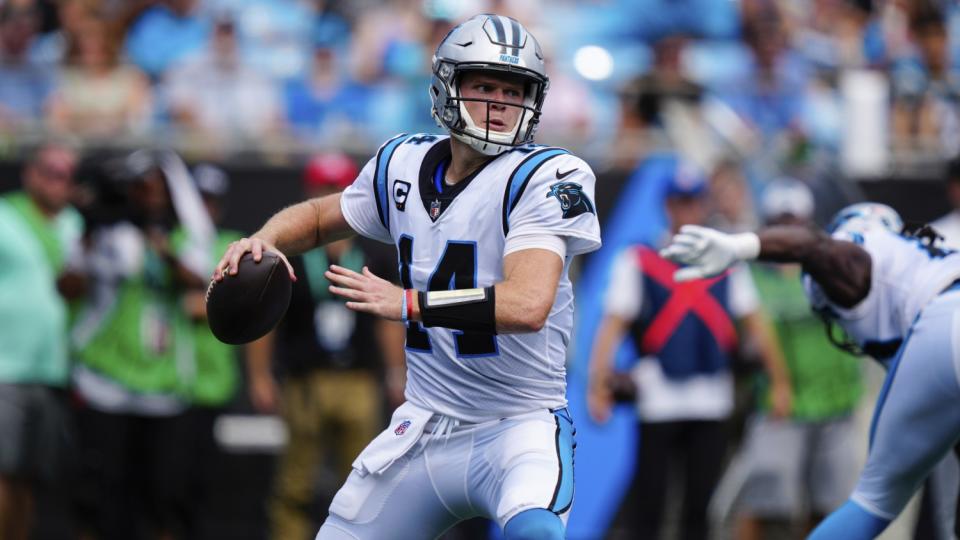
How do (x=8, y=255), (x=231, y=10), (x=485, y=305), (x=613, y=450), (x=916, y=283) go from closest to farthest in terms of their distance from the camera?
(x=485, y=305)
(x=916, y=283)
(x=8, y=255)
(x=613, y=450)
(x=231, y=10)

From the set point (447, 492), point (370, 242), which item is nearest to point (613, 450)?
point (370, 242)

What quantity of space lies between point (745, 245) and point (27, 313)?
4.05 metres

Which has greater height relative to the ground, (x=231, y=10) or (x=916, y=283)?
(x=231, y=10)

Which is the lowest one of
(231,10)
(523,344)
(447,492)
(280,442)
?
(280,442)

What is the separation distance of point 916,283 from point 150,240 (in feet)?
14.5

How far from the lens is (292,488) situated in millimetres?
8055

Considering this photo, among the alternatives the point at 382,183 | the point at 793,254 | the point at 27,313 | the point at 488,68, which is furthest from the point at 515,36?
the point at 27,313

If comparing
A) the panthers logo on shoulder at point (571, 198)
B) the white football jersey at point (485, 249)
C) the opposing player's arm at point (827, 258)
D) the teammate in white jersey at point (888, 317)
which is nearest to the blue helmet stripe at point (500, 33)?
the white football jersey at point (485, 249)

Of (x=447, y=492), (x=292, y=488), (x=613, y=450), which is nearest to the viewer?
(x=447, y=492)

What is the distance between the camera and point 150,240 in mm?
7863

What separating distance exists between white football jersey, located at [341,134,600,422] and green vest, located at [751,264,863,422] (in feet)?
11.8

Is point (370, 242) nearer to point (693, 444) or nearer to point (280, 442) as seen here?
point (280, 442)

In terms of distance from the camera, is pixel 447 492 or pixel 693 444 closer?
pixel 447 492

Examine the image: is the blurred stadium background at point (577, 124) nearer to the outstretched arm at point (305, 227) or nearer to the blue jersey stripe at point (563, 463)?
the outstretched arm at point (305, 227)
